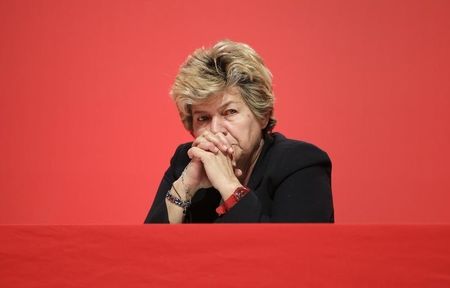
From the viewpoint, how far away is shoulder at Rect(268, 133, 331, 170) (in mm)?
1182

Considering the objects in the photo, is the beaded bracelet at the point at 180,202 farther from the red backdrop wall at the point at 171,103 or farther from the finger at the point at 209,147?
the red backdrop wall at the point at 171,103

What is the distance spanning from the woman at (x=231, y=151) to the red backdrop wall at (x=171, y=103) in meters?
0.76

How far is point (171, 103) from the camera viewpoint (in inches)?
84.8

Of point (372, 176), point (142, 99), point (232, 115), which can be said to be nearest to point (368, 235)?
point (232, 115)

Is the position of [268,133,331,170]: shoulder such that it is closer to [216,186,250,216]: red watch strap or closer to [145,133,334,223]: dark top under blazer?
[145,133,334,223]: dark top under blazer

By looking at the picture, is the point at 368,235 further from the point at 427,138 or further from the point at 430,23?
the point at 430,23

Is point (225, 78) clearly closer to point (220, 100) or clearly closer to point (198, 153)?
point (220, 100)

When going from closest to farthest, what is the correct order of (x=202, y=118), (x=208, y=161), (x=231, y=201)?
(x=231, y=201) < (x=208, y=161) < (x=202, y=118)

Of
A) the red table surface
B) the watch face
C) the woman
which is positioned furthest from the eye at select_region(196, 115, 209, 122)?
the red table surface

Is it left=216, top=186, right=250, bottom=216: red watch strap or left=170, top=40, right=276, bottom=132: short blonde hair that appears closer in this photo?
left=216, top=186, right=250, bottom=216: red watch strap

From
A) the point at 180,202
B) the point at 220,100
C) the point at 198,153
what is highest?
the point at 220,100

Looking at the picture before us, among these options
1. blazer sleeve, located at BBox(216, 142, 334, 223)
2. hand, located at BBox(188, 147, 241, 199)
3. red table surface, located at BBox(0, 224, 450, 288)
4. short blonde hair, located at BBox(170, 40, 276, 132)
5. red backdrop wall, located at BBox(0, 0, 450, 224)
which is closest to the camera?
red table surface, located at BBox(0, 224, 450, 288)

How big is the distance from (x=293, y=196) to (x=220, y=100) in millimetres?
298

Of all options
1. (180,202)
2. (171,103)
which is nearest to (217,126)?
(180,202)
